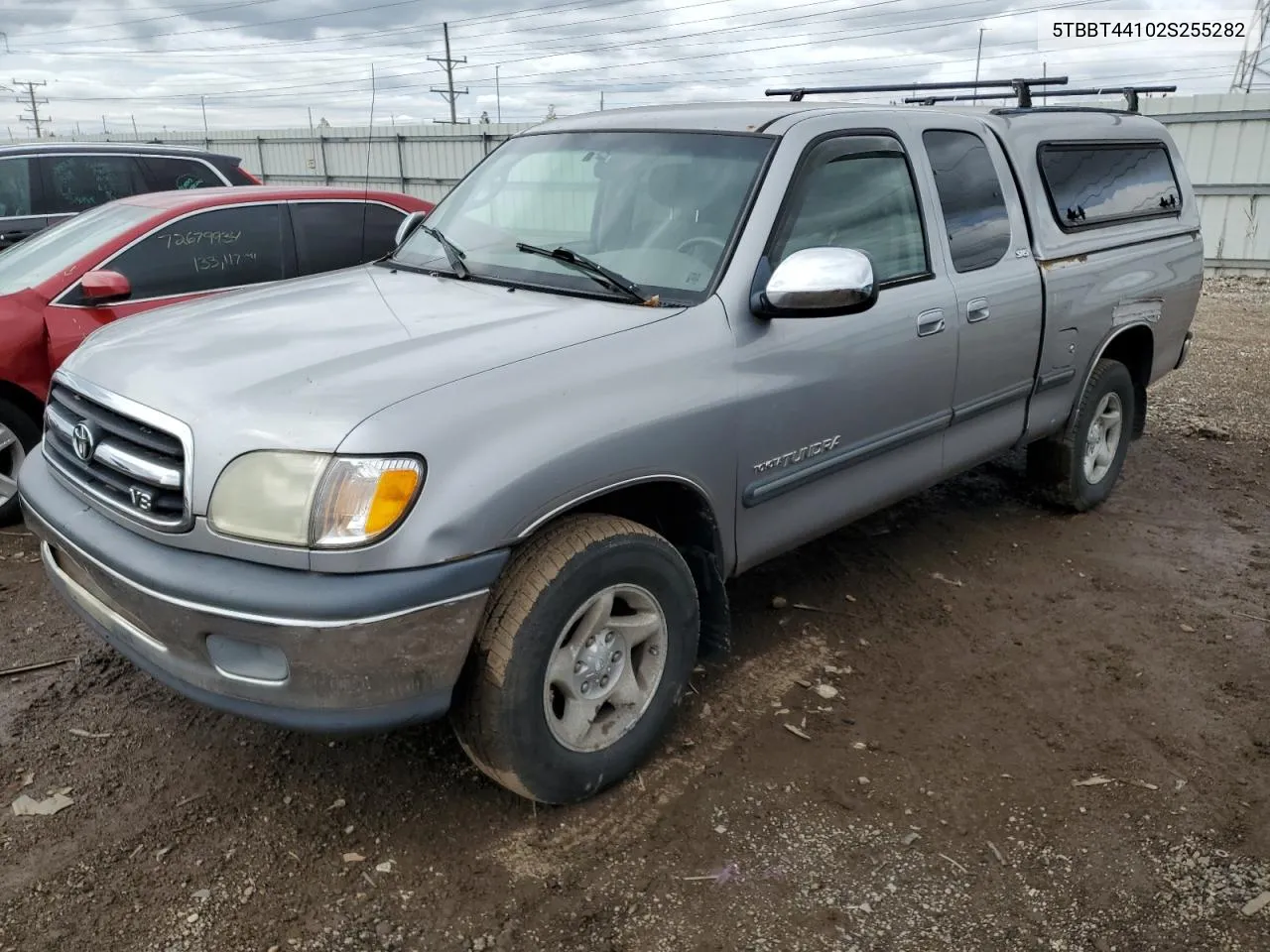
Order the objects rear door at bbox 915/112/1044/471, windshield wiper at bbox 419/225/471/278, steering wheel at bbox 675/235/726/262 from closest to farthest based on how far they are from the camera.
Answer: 1. steering wheel at bbox 675/235/726/262
2. windshield wiper at bbox 419/225/471/278
3. rear door at bbox 915/112/1044/471

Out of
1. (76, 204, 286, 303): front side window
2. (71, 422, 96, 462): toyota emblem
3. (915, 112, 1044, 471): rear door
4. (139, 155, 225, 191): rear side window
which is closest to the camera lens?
(71, 422, 96, 462): toyota emblem

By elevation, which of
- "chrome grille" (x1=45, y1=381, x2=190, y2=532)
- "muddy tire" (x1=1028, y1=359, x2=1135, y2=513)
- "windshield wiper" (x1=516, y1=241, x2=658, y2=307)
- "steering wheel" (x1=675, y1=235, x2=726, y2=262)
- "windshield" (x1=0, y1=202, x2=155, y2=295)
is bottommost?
"muddy tire" (x1=1028, y1=359, x2=1135, y2=513)

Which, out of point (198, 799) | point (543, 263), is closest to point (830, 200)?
point (543, 263)

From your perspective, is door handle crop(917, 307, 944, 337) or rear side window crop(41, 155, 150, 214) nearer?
door handle crop(917, 307, 944, 337)

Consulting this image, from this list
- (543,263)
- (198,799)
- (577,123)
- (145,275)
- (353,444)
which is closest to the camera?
(353,444)

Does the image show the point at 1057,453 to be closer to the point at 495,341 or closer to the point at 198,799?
the point at 495,341

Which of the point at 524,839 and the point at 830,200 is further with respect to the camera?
the point at 830,200

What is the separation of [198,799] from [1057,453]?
13.5ft

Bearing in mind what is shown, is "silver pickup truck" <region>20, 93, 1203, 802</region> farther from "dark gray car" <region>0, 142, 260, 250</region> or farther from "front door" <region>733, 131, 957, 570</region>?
"dark gray car" <region>0, 142, 260, 250</region>

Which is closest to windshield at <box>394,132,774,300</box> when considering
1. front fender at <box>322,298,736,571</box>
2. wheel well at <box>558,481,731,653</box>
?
front fender at <box>322,298,736,571</box>

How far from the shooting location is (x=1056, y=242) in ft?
14.8

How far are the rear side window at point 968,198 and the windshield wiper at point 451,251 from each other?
1.84 metres

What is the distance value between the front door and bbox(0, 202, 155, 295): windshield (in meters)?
3.76

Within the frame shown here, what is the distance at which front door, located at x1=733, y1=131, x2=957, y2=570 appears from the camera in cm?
314
